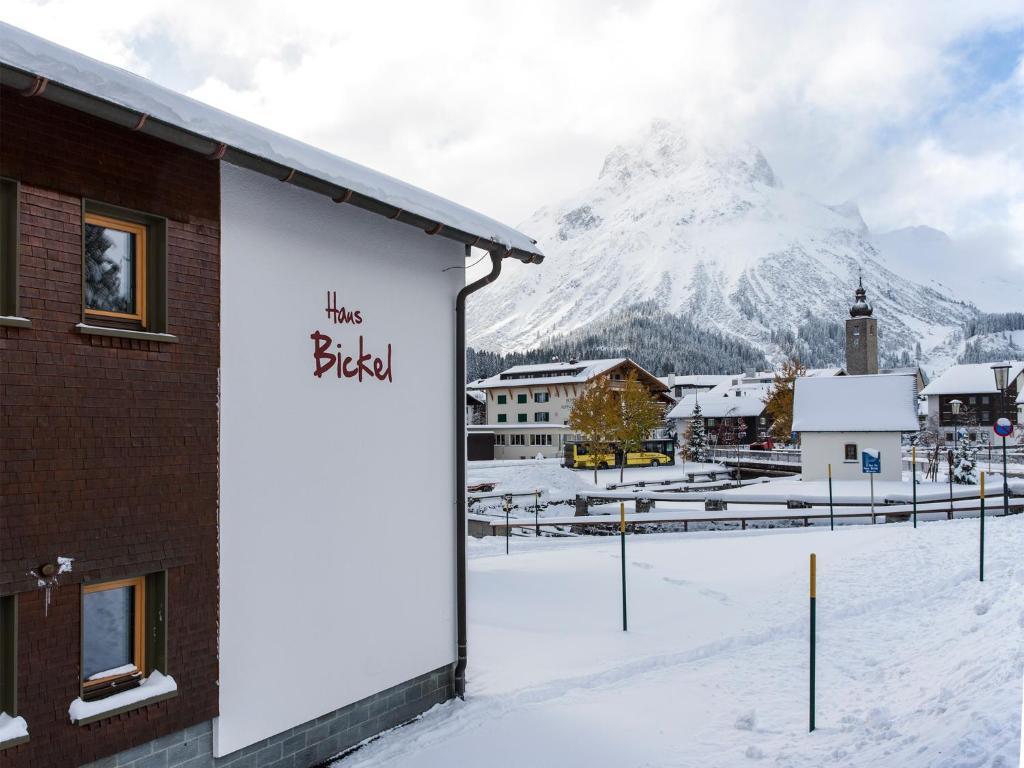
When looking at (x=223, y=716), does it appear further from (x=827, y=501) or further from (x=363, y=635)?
(x=827, y=501)

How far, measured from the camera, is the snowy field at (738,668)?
24.8 feet

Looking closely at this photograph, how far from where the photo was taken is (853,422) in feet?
131

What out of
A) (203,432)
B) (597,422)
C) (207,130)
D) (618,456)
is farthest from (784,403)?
(207,130)

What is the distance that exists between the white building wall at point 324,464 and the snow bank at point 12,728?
64.9 inches

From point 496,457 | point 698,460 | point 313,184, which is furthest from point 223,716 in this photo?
point 496,457

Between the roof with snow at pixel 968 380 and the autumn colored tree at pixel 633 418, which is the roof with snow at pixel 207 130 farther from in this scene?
the roof with snow at pixel 968 380

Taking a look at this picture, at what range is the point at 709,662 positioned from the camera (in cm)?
1089

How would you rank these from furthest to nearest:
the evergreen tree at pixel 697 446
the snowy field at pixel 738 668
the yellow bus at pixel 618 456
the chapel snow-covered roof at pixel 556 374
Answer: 1. the chapel snow-covered roof at pixel 556 374
2. the evergreen tree at pixel 697 446
3. the yellow bus at pixel 618 456
4. the snowy field at pixel 738 668

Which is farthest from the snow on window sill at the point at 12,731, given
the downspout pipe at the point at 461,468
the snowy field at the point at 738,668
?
the downspout pipe at the point at 461,468

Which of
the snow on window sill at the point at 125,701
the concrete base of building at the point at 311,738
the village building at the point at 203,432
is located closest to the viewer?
the village building at the point at 203,432

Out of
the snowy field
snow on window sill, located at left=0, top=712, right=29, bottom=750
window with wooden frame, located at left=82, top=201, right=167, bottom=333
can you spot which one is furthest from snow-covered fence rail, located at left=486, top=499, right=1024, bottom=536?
snow on window sill, located at left=0, top=712, right=29, bottom=750

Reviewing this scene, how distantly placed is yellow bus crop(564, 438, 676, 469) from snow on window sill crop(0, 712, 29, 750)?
45216mm

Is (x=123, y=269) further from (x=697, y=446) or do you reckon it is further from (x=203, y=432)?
(x=697, y=446)

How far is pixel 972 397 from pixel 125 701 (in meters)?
103
